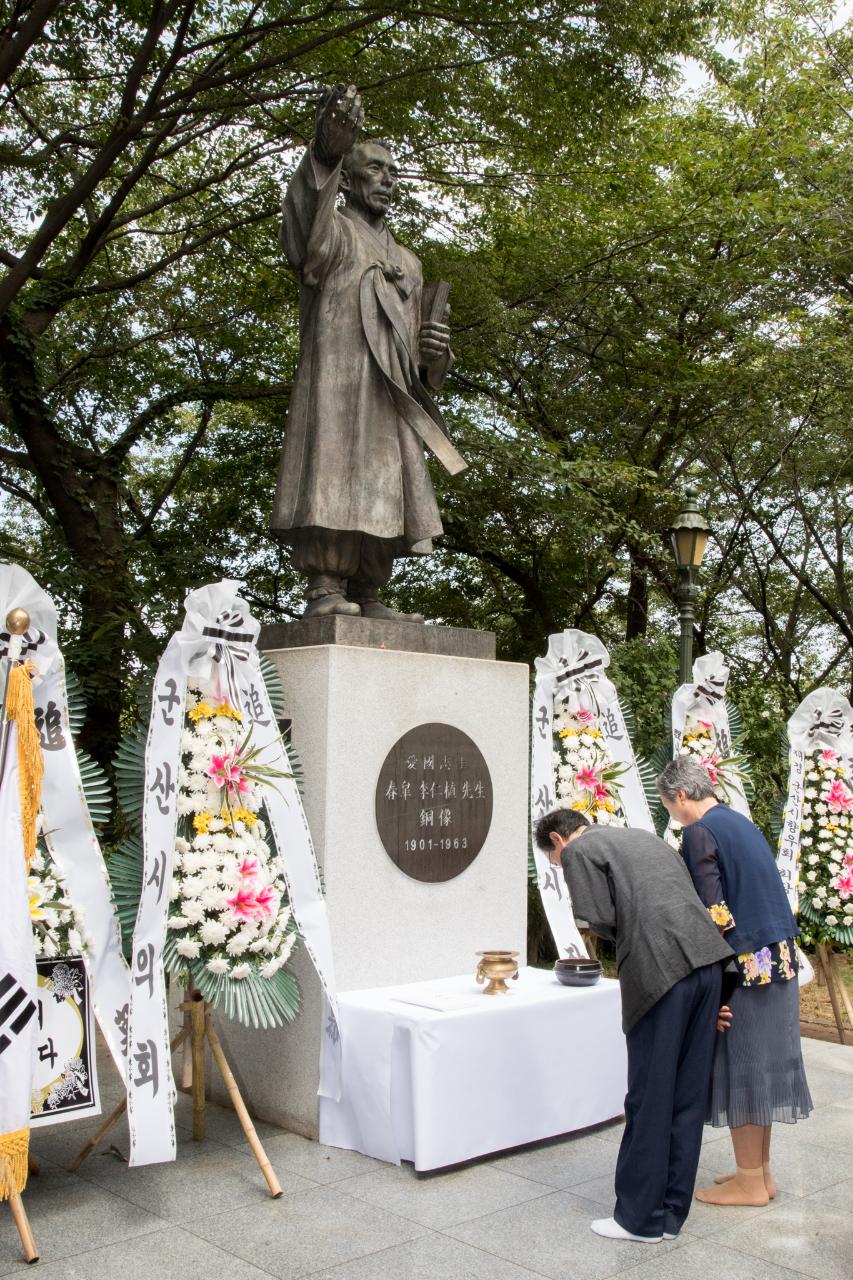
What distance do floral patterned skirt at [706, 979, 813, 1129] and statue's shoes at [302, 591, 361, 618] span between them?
2305 millimetres

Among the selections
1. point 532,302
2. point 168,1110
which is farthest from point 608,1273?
point 532,302

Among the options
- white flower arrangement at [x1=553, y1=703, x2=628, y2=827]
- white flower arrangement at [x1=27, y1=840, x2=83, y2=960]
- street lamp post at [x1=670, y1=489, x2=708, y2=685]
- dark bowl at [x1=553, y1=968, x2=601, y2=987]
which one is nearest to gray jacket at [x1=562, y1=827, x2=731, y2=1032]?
dark bowl at [x1=553, y1=968, x2=601, y2=987]

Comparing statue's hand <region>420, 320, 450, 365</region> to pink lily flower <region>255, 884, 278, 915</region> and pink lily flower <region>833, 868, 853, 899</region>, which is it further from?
pink lily flower <region>833, 868, 853, 899</region>

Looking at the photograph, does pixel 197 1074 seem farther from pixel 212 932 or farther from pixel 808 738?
pixel 808 738

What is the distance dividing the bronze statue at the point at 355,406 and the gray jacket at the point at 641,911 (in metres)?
1.89

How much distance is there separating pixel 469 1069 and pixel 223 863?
1205 millimetres

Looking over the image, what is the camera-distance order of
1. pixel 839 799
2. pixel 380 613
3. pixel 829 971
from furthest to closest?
pixel 839 799, pixel 829 971, pixel 380 613

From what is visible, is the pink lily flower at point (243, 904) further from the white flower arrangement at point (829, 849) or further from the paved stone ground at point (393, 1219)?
the white flower arrangement at point (829, 849)

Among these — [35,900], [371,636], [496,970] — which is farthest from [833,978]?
[35,900]

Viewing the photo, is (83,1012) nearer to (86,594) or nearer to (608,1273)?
(608,1273)

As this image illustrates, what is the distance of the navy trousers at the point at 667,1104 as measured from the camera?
362 cm

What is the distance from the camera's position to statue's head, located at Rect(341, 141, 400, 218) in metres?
5.45

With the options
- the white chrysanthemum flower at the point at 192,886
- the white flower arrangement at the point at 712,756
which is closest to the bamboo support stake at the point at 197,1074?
the white chrysanthemum flower at the point at 192,886

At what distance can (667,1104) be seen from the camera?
3623 millimetres
